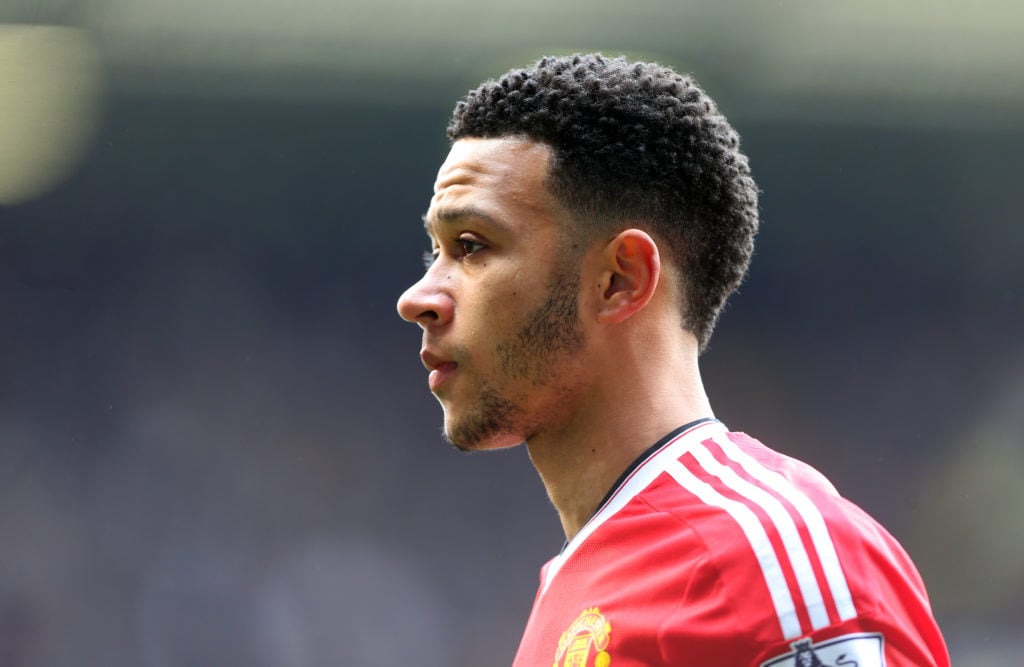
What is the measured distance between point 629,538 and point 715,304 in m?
0.47

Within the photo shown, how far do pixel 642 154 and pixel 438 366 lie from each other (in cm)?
46

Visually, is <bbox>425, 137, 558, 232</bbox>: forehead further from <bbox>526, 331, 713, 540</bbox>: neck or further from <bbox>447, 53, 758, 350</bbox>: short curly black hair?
<bbox>526, 331, 713, 540</bbox>: neck

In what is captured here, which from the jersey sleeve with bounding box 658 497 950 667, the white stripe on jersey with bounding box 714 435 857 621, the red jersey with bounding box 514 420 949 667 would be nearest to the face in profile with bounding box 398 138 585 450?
the red jersey with bounding box 514 420 949 667

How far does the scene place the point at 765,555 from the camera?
130 cm

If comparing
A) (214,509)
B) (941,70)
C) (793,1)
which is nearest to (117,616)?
(214,509)

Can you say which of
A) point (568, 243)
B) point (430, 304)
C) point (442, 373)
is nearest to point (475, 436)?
point (442, 373)

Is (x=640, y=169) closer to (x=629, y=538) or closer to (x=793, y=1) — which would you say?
(x=629, y=538)

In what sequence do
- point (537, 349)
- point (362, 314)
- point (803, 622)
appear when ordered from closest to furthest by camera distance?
point (803, 622), point (537, 349), point (362, 314)

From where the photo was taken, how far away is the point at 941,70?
5.23 m

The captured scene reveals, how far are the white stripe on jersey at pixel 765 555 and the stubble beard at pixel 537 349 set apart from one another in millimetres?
302

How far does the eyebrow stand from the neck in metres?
0.28

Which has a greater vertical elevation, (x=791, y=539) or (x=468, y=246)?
(x=468, y=246)

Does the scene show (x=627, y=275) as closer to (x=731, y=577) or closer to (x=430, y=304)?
(x=430, y=304)

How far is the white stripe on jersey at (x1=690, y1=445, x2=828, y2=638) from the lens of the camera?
125 centimetres
